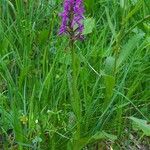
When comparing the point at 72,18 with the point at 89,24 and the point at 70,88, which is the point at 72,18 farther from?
the point at 89,24

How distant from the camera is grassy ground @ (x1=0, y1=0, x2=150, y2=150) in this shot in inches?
60.2

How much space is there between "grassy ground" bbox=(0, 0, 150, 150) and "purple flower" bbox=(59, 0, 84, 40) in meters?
0.16

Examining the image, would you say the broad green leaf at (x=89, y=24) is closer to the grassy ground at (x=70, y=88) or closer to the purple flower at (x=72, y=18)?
the grassy ground at (x=70, y=88)

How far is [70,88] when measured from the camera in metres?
1.52

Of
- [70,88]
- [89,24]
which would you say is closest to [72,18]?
[70,88]

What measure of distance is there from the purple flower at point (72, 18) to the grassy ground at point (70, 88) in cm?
16

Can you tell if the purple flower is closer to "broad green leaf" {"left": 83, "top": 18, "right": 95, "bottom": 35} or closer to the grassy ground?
the grassy ground

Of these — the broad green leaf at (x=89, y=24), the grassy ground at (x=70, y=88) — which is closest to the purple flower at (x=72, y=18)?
the grassy ground at (x=70, y=88)

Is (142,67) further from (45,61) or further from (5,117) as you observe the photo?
(5,117)

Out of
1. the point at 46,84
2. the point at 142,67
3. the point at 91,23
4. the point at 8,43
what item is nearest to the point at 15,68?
the point at 8,43

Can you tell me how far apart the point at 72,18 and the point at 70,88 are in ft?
0.93

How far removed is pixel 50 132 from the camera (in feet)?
5.04

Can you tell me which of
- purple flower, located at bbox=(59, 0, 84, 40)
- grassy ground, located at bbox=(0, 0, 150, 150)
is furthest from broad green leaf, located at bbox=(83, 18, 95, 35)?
purple flower, located at bbox=(59, 0, 84, 40)

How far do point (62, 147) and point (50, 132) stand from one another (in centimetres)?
6
